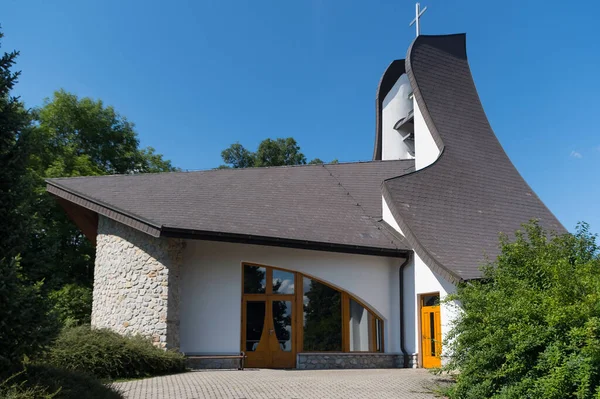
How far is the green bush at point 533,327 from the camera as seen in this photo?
6793 millimetres

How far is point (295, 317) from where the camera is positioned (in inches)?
560

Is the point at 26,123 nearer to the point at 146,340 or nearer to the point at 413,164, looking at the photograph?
the point at 146,340

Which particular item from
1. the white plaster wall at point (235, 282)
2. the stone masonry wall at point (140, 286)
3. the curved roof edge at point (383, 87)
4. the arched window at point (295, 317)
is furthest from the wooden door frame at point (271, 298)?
the curved roof edge at point (383, 87)

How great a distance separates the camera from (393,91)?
2464cm

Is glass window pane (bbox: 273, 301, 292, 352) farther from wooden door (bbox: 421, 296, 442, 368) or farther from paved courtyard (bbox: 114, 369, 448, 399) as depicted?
Result: wooden door (bbox: 421, 296, 442, 368)

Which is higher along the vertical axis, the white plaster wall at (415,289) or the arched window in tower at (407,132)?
the arched window in tower at (407,132)

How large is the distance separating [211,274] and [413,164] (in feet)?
28.7

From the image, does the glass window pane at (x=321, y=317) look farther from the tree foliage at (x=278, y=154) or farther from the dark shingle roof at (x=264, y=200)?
the tree foliage at (x=278, y=154)

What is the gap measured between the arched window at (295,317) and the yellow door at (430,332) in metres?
1.26

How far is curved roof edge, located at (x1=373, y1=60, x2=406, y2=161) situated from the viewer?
81.8 feet

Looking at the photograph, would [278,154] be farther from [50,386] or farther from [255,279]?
[50,386]

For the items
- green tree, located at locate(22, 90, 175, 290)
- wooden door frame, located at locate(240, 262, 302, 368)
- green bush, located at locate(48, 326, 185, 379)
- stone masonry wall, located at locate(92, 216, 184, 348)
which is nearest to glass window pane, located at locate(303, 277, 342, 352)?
wooden door frame, located at locate(240, 262, 302, 368)

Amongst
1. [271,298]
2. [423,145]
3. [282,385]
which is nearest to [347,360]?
[271,298]

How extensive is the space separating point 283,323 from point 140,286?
357cm
